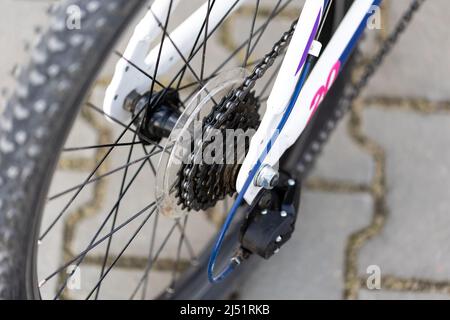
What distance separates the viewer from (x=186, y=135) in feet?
3.95

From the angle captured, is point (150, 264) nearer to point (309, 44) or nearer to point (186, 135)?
point (186, 135)

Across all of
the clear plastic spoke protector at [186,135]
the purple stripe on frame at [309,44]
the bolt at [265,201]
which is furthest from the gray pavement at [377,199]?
the purple stripe on frame at [309,44]

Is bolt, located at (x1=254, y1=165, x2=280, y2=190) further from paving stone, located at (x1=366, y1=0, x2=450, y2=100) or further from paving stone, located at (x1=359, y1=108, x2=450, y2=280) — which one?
paving stone, located at (x1=366, y1=0, x2=450, y2=100)

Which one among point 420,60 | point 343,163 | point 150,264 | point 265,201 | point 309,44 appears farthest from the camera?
point 420,60

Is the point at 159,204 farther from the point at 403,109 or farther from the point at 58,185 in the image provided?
the point at 403,109

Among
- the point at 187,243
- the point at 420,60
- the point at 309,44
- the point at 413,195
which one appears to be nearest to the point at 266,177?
the point at 309,44

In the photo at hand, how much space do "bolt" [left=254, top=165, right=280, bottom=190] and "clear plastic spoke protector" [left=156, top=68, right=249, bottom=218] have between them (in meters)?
0.10

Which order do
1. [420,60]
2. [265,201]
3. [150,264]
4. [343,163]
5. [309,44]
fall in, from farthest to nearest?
[420,60]
[343,163]
[150,264]
[265,201]
[309,44]

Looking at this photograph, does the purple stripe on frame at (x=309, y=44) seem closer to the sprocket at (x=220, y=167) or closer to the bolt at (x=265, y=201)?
the sprocket at (x=220, y=167)

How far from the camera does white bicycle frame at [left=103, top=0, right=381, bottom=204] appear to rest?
3.88ft

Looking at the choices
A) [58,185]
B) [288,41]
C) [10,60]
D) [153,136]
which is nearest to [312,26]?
[288,41]

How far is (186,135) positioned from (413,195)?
694mm

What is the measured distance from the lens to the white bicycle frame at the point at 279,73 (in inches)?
46.6

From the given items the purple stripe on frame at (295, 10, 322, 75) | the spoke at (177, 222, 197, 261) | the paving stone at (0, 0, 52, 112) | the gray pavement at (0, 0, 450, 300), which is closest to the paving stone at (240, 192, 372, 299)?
the gray pavement at (0, 0, 450, 300)
